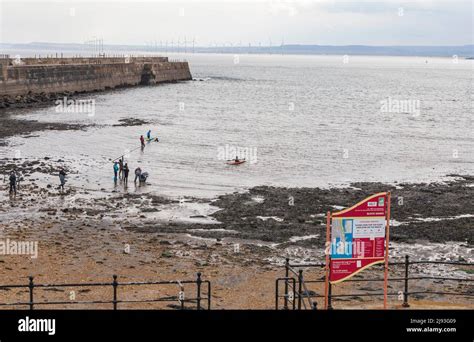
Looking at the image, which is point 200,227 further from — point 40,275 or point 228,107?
point 228,107

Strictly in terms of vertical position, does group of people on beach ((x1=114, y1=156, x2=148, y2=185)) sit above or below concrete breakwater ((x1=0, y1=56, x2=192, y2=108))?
below

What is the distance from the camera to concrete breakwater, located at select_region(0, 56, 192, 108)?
69.0 metres

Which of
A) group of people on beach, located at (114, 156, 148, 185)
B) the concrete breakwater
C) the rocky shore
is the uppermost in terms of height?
the concrete breakwater

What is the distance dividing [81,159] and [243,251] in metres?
21.5

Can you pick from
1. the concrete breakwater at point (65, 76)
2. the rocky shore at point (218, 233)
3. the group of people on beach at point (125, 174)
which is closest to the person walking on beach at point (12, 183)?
the rocky shore at point (218, 233)

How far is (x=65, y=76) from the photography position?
82.1m

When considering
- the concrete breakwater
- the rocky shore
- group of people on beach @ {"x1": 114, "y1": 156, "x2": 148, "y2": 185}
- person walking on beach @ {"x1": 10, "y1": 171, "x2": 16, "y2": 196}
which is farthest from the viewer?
the concrete breakwater

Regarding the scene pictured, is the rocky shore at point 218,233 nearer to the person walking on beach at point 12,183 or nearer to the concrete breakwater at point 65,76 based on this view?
the person walking on beach at point 12,183

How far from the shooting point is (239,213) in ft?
92.1

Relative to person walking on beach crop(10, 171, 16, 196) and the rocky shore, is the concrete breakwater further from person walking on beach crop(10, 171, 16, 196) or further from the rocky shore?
person walking on beach crop(10, 171, 16, 196)

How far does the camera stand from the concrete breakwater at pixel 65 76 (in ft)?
226

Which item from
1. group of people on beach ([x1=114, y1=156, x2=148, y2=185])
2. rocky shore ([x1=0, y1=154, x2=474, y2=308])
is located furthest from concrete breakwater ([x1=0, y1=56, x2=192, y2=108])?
rocky shore ([x1=0, y1=154, x2=474, y2=308])

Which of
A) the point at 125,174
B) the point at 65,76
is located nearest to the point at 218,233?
the point at 125,174

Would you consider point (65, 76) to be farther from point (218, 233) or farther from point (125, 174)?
point (218, 233)
